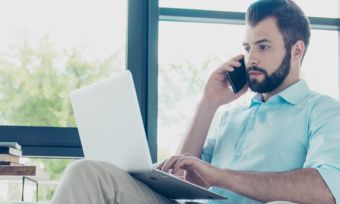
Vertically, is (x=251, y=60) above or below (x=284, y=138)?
above

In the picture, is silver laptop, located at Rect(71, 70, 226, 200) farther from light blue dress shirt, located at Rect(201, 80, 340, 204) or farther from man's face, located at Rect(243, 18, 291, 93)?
man's face, located at Rect(243, 18, 291, 93)

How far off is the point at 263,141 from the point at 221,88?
0.35 m

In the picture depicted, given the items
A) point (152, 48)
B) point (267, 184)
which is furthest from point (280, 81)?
point (152, 48)

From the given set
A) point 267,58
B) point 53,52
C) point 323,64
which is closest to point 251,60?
point 267,58

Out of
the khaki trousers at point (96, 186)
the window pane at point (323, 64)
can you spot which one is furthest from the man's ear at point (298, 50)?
the khaki trousers at point (96, 186)

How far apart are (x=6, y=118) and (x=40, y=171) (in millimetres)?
426

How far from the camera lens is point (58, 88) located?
239 centimetres

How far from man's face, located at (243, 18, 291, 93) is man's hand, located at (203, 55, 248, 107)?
0.45 ft

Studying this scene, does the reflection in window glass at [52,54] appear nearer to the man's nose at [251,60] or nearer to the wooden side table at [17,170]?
the wooden side table at [17,170]

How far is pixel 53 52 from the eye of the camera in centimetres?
241

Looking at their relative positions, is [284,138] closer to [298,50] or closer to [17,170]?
[298,50]

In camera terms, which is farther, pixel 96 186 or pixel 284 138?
pixel 284 138

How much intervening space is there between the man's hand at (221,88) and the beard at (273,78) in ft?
0.48

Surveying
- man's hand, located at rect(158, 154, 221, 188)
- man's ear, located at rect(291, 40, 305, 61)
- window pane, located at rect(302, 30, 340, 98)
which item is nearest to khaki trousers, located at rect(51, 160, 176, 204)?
man's hand, located at rect(158, 154, 221, 188)
